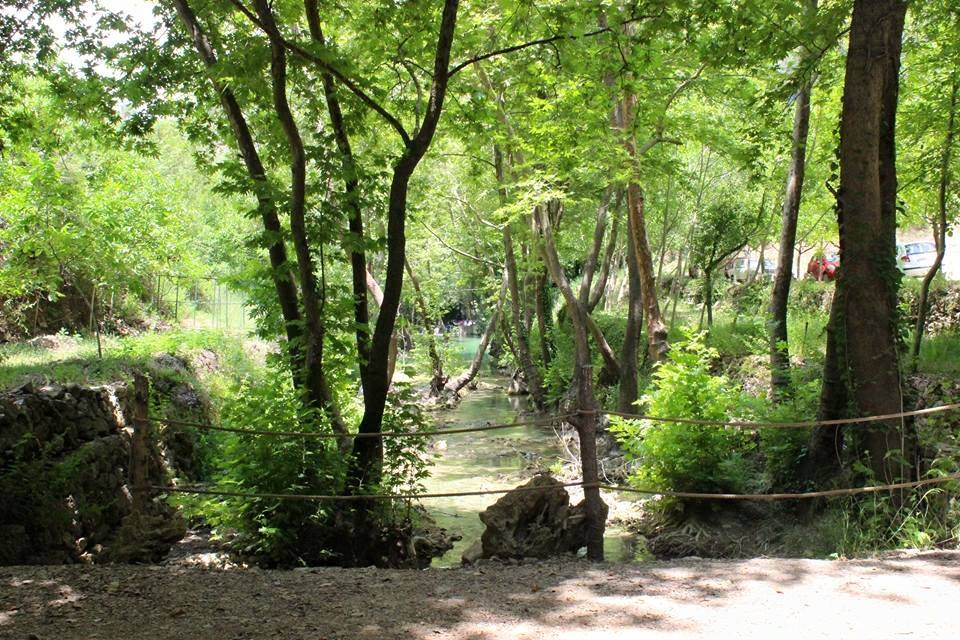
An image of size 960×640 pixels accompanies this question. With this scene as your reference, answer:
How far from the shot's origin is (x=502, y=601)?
4641 millimetres

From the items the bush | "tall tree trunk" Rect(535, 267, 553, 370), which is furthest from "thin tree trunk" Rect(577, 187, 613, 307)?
the bush

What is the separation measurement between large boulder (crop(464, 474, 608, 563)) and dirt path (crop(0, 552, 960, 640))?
186 cm

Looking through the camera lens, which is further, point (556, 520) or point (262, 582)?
point (556, 520)

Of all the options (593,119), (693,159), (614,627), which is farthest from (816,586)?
(693,159)

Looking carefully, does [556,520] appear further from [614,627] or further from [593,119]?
[593,119]

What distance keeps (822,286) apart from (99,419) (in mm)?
15281

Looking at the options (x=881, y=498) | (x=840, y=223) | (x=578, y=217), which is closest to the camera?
(x=881, y=498)

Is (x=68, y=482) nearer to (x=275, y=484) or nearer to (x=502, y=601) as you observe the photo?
(x=275, y=484)

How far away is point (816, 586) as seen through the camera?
4.82 m

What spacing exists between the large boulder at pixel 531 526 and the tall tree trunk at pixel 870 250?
2756 mm

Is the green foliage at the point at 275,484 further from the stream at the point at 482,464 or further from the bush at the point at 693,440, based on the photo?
the bush at the point at 693,440

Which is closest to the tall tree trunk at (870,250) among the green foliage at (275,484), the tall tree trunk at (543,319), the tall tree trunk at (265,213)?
the green foliage at (275,484)

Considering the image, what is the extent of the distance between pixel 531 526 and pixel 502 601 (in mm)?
3100

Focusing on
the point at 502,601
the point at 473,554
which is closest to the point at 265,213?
the point at 473,554
